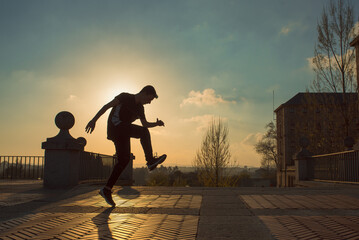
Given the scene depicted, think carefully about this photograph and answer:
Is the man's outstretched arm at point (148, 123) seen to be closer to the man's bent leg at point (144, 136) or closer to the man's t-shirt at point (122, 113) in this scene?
the man's bent leg at point (144, 136)

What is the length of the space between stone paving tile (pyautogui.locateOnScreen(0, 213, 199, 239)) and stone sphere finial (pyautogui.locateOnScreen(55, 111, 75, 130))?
4029 mm

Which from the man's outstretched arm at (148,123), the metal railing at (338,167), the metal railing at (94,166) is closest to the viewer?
the man's outstretched arm at (148,123)

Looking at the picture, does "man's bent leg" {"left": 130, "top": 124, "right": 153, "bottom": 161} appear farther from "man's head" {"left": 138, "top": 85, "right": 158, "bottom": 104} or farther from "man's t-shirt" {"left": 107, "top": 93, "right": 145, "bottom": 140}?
"man's head" {"left": 138, "top": 85, "right": 158, "bottom": 104}

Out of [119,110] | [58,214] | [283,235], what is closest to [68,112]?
[119,110]

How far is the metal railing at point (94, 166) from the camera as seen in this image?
7867 mm

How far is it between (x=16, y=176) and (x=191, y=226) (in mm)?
12501

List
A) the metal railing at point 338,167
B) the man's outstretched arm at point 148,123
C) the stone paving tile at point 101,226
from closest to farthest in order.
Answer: the stone paving tile at point 101,226 < the man's outstretched arm at point 148,123 < the metal railing at point 338,167

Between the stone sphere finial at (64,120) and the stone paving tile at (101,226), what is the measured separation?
4029 millimetres

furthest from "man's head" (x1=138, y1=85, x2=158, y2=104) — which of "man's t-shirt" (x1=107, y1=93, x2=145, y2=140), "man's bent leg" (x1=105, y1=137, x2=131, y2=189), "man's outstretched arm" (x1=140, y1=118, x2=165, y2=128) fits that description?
"man's bent leg" (x1=105, y1=137, x2=131, y2=189)

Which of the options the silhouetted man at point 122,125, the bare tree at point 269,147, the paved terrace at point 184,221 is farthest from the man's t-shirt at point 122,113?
the bare tree at point 269,147

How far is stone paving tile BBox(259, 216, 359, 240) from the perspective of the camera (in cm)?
238

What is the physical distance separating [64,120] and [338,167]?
8.46 metres

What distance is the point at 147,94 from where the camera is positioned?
416 centimetres

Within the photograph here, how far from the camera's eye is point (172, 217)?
3.15 m
